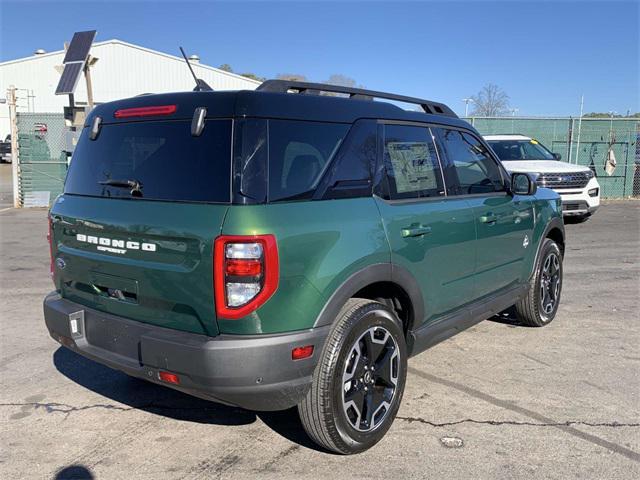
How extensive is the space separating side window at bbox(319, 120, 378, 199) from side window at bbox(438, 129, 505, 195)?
923 mm

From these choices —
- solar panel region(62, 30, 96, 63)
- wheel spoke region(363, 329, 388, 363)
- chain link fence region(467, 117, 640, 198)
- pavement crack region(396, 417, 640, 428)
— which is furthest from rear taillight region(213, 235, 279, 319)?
chain link fence region(467, 117, 640, 198)

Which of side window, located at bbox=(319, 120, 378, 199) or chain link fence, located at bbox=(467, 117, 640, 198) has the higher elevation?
chain link fence, located at bbox=(467, 117, 640, 198)

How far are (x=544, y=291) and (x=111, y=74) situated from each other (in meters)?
40.5

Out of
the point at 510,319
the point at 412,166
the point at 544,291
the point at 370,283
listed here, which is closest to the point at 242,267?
the point at 370,283

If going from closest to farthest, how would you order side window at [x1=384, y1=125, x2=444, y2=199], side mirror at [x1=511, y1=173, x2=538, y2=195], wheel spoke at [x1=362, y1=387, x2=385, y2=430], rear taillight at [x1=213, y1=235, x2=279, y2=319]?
rear taillight at [x1=213, y1=235, x2=279, y2=319]
wheel spoke at [x1=362, y1=387, x2=385, y2=430]
side window at [x1=384, y1=125, x2=444, y2=199]
side mirror at [x1=511, y1=173, x2=538, y2=195]

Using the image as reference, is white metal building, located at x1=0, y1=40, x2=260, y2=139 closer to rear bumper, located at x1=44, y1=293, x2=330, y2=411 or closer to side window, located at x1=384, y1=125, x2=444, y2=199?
side window, located at x1=384, y1=125, x2=444, y2=199

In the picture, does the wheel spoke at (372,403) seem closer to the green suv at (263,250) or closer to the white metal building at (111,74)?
the green suv at (263,250)

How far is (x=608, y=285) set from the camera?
7133 mm

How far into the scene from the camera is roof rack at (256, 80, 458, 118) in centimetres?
305

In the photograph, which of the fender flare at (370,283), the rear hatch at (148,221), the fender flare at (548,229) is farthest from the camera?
the fender flare at (548,229)

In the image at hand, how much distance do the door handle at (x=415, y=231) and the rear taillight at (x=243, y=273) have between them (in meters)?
1.05

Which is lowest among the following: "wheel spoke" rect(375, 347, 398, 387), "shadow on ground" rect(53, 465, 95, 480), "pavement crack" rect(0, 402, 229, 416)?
"shadow on ground" rect(53, 465, 95, 480)

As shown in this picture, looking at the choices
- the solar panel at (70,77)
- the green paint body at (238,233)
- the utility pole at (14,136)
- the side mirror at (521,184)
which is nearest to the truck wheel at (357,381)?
the green paint body at (238,233)

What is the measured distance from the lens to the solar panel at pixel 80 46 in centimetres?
1241
